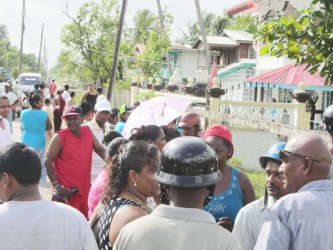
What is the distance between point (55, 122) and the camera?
15383 mm

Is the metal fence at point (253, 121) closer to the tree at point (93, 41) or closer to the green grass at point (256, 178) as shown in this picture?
Result: the green grass at point (256, 178)

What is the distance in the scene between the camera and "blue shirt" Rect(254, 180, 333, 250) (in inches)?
115

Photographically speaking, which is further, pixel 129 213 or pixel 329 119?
pixel 329 119

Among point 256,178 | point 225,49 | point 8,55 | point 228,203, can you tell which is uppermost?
point 8,55

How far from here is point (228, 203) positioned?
465 cm

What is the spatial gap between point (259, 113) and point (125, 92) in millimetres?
19698

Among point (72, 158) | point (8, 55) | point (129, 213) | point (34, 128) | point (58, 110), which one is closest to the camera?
point (129, 213)

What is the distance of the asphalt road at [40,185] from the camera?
10.5 m

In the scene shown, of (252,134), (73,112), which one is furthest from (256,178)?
(73,112)

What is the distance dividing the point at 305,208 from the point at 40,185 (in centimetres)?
859

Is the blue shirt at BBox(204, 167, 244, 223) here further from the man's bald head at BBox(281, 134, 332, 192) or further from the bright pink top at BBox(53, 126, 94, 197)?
the bright pink top at BBox(53, 126, 94, 197)

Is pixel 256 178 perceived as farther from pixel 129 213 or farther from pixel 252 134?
pixel 129 213

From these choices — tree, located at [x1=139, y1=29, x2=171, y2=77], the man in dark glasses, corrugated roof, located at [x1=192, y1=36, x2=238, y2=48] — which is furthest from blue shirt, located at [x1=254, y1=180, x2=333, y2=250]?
corrugated roof, located at [x1=192, y1=36, x2=238, y2=48]

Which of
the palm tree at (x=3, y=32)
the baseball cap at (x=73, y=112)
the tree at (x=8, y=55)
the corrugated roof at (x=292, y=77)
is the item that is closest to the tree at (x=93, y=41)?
the corrugated roof at (x=292, y=77)
